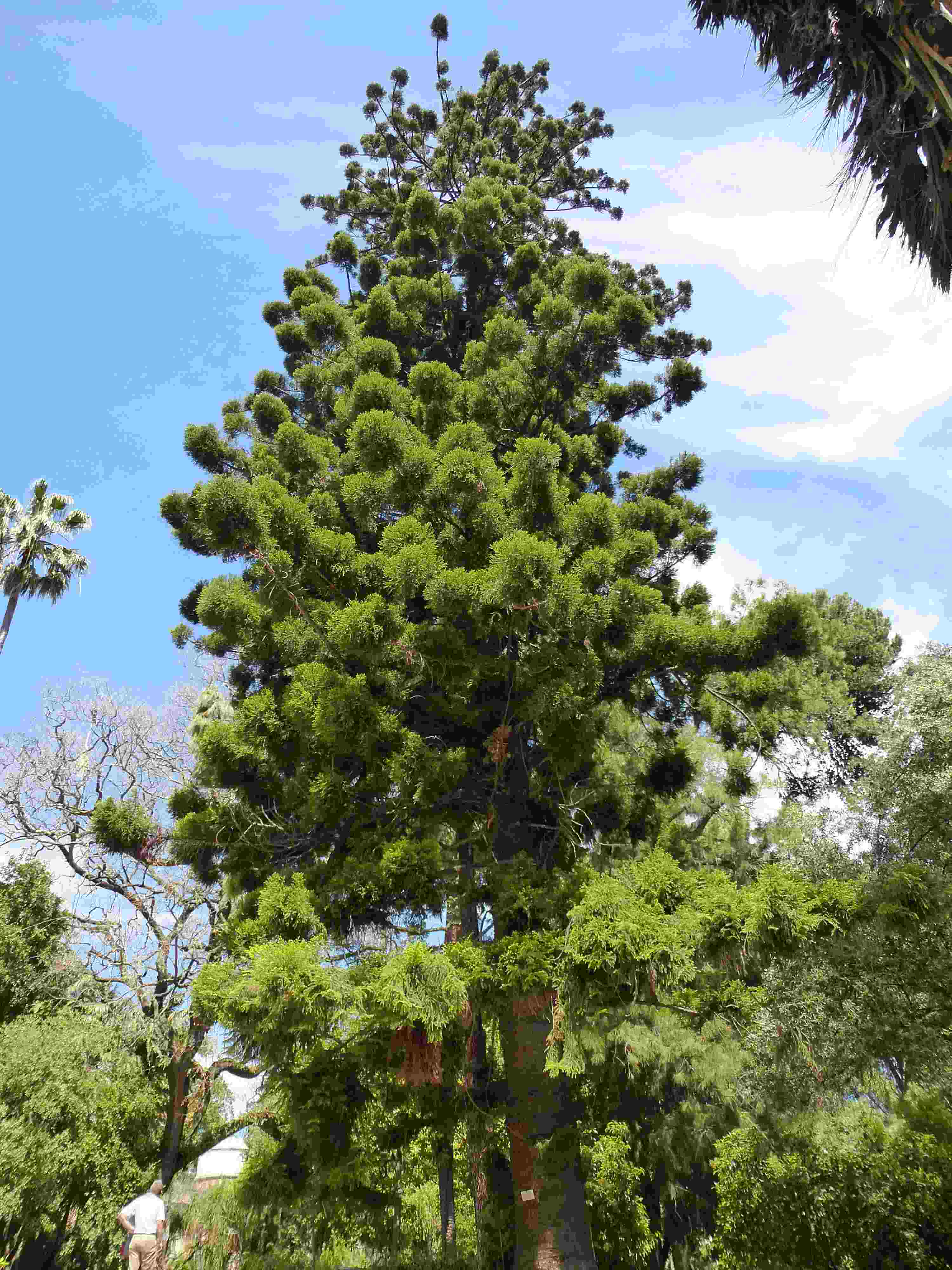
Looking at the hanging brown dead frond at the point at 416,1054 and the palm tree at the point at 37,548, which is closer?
the hanging brown dead frond at the point at 416,1054

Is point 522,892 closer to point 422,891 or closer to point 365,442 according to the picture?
point 422,891

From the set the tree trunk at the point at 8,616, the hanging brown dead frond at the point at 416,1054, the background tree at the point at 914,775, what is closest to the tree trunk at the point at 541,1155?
the hanging brown dead frond at the point at 416,1054

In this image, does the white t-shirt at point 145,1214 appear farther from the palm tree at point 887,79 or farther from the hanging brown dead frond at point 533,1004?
the palm tree at point 887,79

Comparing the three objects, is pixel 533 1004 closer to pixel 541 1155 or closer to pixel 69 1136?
pixel 541 1155

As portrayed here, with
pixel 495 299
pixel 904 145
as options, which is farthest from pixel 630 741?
pixel 904 145

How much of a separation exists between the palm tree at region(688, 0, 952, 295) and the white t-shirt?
32.4 ft

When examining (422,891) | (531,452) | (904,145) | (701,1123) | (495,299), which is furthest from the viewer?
(495,299)

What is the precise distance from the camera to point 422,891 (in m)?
6.33

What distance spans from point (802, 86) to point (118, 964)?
45.9ft

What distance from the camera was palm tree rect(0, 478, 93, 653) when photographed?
17.2 meters

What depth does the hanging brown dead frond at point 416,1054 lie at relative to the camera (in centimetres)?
561

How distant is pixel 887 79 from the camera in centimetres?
433

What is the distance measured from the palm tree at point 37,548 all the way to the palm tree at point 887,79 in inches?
673

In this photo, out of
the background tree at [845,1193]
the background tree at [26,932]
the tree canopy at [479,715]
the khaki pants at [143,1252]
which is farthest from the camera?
the background tree at [26,932]
